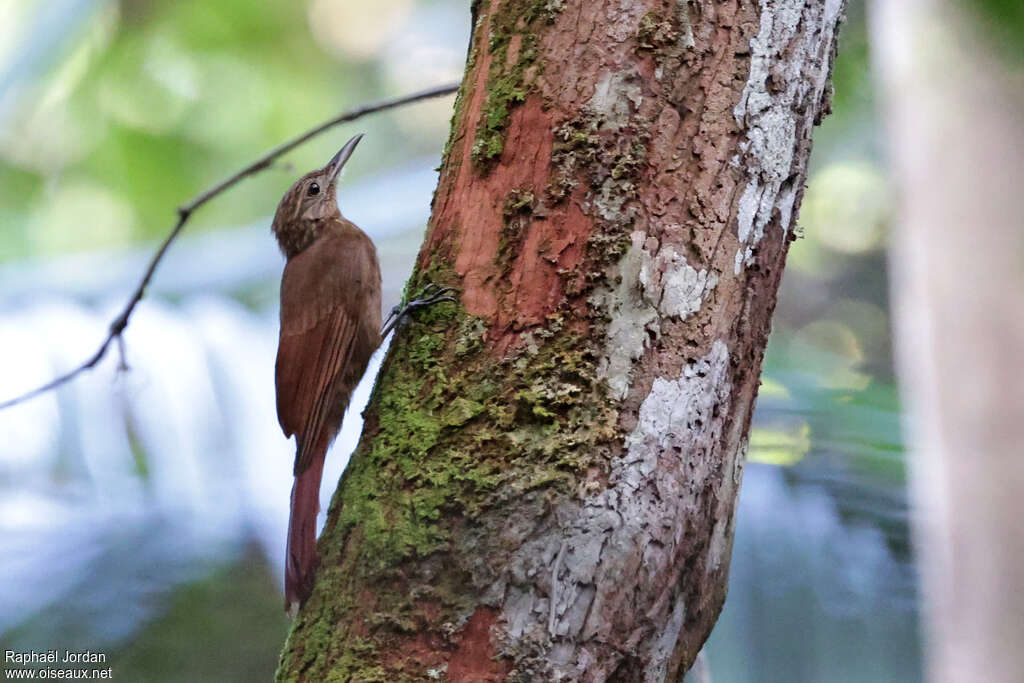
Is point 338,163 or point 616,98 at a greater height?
point 338,163

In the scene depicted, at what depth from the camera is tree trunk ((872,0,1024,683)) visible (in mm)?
3031

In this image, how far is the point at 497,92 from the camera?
1699 millimetres

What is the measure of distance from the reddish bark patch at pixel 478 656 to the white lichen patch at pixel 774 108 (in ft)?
2.21

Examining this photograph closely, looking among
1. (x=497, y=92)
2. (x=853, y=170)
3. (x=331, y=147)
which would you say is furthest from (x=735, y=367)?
(x=331, y=147)

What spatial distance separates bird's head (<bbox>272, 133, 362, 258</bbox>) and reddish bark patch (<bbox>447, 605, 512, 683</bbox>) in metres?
1.95

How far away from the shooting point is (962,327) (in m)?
3.21

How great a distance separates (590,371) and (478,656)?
0.46 metres

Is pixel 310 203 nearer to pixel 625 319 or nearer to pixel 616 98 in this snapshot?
pixel 616 98

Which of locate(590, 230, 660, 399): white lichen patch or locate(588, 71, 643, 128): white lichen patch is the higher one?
locate(588, 71, 643, 128): white lichen patch

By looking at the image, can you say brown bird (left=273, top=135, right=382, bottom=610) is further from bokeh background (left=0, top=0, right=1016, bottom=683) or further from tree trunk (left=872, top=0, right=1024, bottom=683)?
tree trunk (left=872, top=0, right=1024, bottom=683)

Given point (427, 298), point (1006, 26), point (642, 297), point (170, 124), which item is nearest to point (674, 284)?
point (642, 297)

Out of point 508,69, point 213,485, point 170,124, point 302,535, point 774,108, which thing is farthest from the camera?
point 170,124

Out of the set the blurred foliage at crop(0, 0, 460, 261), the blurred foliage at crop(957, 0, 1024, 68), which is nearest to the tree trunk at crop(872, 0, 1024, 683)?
the blurred foliage at crop(957, 0, 1024, 68)

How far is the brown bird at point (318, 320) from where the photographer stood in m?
2.35
